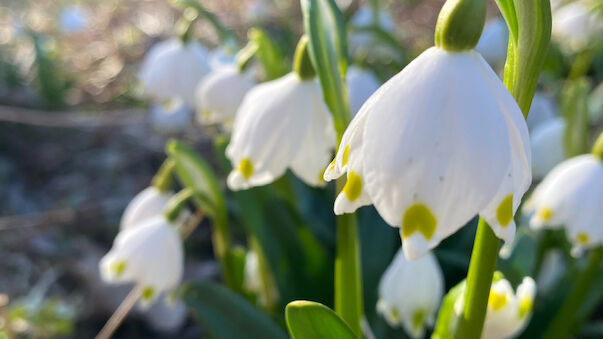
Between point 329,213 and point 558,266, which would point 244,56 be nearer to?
point 329,213

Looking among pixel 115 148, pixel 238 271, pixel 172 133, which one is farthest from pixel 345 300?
pixel 115 148

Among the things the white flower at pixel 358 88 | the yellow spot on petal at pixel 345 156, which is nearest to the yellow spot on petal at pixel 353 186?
the yellow spot on petal at pixel 345 156

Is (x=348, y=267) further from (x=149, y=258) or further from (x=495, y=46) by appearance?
(x=495, y=46)

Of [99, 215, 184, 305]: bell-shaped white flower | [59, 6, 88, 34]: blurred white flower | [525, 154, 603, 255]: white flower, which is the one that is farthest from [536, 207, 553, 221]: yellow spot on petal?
[59, 6, 88, 34]: blurred white flower

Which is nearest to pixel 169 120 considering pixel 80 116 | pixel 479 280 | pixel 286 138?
pixel 80 116

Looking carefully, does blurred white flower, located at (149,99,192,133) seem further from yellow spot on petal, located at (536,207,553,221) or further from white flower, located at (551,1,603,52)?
yellow spot on petal, located at (536,207,553,221)
